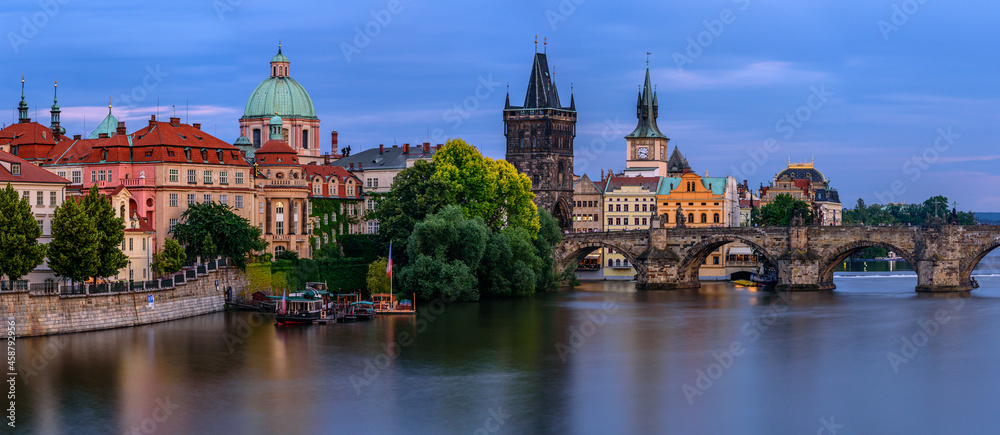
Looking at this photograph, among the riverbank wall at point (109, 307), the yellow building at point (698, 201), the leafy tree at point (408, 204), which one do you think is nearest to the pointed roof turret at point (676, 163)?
the yellow building at point (698, 201)

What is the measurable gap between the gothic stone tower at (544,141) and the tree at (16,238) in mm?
66824

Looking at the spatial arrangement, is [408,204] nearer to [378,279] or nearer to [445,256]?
[445,256]

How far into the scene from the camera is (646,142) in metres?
153

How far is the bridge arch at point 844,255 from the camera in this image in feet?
319

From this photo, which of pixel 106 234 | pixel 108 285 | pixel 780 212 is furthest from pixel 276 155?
pixel 780 212

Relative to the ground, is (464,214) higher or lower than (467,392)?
higher

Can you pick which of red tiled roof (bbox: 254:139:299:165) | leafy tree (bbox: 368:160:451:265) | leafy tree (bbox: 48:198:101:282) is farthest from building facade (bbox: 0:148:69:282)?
leafy tree (bbox: 368:160:451:265)

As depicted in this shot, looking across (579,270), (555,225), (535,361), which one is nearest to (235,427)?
(535,361)

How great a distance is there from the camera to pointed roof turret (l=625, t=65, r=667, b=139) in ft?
503

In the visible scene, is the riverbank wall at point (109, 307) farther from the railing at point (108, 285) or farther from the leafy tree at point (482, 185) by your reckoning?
the leafy tree at point (482, 185)

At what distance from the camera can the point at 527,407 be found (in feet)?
157

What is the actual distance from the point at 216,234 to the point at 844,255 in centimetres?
5241

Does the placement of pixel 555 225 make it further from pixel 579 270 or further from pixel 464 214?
pixel 579 270

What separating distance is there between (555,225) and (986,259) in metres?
103
